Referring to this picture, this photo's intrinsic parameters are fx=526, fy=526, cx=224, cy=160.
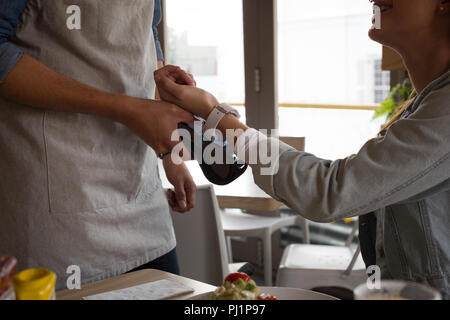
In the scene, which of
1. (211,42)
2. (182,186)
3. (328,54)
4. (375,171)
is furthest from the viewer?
(211,42)

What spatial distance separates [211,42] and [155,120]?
2.96 m

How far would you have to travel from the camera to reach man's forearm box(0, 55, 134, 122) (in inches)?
37.4

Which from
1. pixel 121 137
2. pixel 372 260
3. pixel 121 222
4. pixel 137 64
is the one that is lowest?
pixel 372 260

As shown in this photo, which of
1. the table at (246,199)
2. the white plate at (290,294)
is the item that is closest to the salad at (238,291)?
the white plate at (290,294)

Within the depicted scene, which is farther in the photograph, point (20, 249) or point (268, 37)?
point (268, 37)

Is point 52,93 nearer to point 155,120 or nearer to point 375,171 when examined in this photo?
point 155,120

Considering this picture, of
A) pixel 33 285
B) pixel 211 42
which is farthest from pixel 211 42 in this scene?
pixel 33 285

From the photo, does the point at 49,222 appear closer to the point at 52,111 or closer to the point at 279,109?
the point at 52,111

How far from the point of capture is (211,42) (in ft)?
12.7

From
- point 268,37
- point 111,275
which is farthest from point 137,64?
point 268,37

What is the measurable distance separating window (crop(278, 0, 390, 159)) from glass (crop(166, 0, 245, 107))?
0.32m

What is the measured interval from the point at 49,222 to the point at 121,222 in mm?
138

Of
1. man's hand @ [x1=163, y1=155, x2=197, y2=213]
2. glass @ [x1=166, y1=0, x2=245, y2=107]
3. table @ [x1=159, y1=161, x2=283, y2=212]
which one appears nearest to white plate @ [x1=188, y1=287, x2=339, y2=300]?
man's hand @ [x1=163, y1=155, x2=197, y2=213]

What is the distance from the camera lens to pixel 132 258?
1.05m
